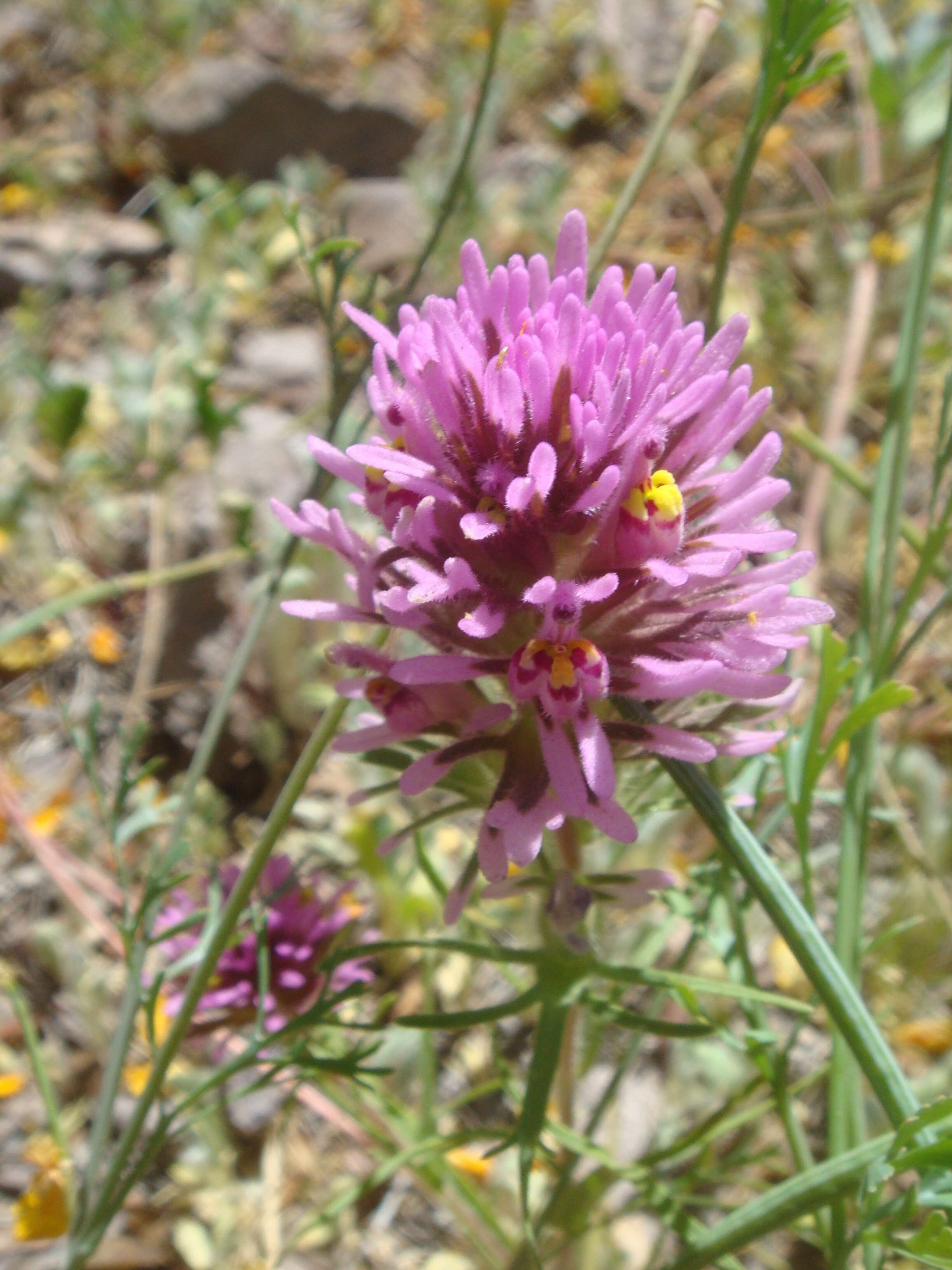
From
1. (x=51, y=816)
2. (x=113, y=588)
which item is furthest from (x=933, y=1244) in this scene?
(x=51, y=816)

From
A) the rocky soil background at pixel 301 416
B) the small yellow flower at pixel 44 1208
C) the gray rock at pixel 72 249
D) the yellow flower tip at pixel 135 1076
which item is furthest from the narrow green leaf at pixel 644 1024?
the gray rock at pixel 72 249

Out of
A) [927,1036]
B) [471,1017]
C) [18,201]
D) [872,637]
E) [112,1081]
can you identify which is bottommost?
[927,1036]

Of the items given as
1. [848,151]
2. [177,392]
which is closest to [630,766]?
[177,392]

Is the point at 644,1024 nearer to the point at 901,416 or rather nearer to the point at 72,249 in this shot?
the point at 901,416

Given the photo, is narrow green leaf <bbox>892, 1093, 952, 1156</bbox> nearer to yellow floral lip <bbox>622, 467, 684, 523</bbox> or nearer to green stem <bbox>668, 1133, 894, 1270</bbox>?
green stem <bbox>668, 1133, 894, 1270</bbox>

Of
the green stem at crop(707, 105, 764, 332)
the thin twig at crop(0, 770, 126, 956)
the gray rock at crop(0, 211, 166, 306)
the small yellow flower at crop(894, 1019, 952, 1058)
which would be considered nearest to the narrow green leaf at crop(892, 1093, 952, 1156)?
the green stem at crop(707, 105, 764, 332)

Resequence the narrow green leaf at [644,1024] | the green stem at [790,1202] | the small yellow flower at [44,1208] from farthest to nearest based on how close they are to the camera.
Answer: the small yellow flower at [44,1208] → the narrow green leaf at [644,1024] → the green stem at [790,1202]

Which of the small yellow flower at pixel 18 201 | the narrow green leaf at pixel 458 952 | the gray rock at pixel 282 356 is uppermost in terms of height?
the small yellow flower at pixel 18 201

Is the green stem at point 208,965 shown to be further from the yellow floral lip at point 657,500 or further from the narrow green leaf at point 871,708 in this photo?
the narrow green leaf at point 871,708
